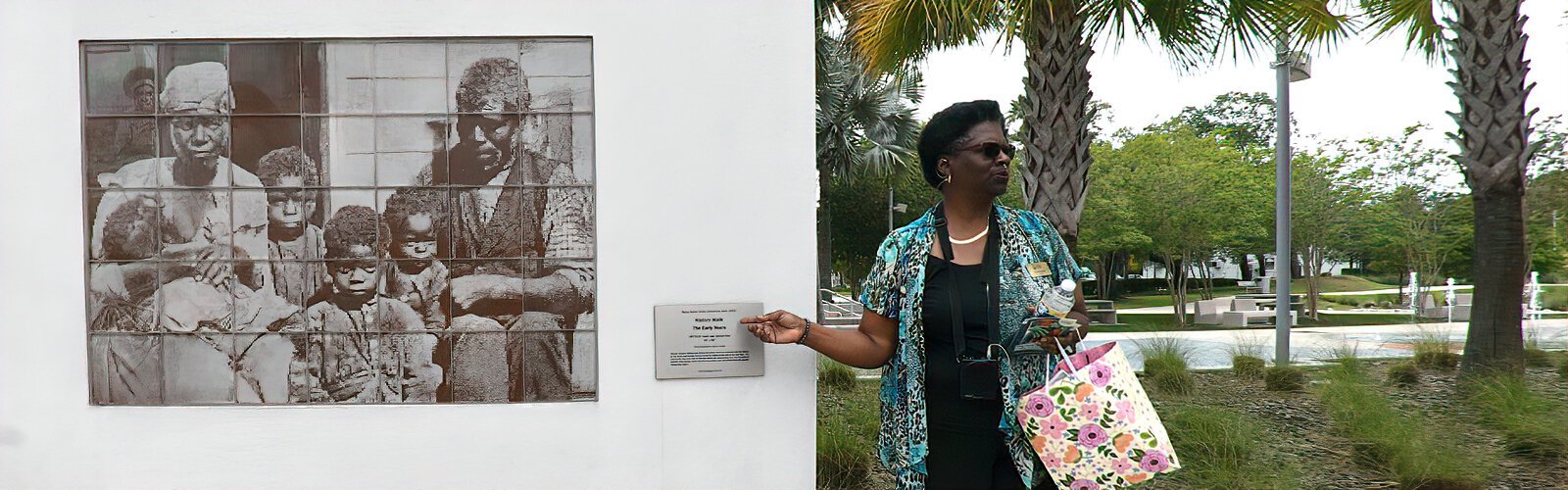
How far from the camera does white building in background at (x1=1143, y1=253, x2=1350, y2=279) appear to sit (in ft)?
103

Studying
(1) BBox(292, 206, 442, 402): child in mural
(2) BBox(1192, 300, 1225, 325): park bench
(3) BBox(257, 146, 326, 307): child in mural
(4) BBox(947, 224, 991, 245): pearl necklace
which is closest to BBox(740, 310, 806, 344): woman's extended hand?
(4) BBox(947, 224, 991, 245): pearl necklace

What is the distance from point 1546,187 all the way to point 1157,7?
9.20 meters

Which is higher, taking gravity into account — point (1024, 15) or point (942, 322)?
point (1024, 15)

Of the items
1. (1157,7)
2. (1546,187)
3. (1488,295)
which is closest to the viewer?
(1157,7)

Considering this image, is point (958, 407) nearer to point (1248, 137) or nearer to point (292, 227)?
point (292, 227)

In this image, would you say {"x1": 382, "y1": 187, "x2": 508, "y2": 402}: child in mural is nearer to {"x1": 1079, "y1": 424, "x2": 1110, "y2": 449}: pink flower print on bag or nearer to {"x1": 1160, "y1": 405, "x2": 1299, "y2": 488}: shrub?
{"x1": 1079, "y1": 424, "x2": 1110, "y2": 449}: pink flower print on bag

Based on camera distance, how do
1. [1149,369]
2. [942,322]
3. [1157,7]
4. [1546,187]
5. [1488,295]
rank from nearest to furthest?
[942,322]
[1157,7]
[1488,295]
[1149,369]
[1546,187]

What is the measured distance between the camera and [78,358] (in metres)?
2.78

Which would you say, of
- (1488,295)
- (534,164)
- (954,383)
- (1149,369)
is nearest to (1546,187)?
(1488,295)

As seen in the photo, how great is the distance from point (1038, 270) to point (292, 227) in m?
2.36

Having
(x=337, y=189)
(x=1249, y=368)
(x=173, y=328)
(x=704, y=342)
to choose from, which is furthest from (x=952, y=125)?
(x=1249, y=368)

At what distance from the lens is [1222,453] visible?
5520mm

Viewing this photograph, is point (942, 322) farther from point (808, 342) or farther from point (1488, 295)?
point (1488, 295)

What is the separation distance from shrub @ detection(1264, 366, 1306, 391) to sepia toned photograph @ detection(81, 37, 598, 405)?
7992mm
